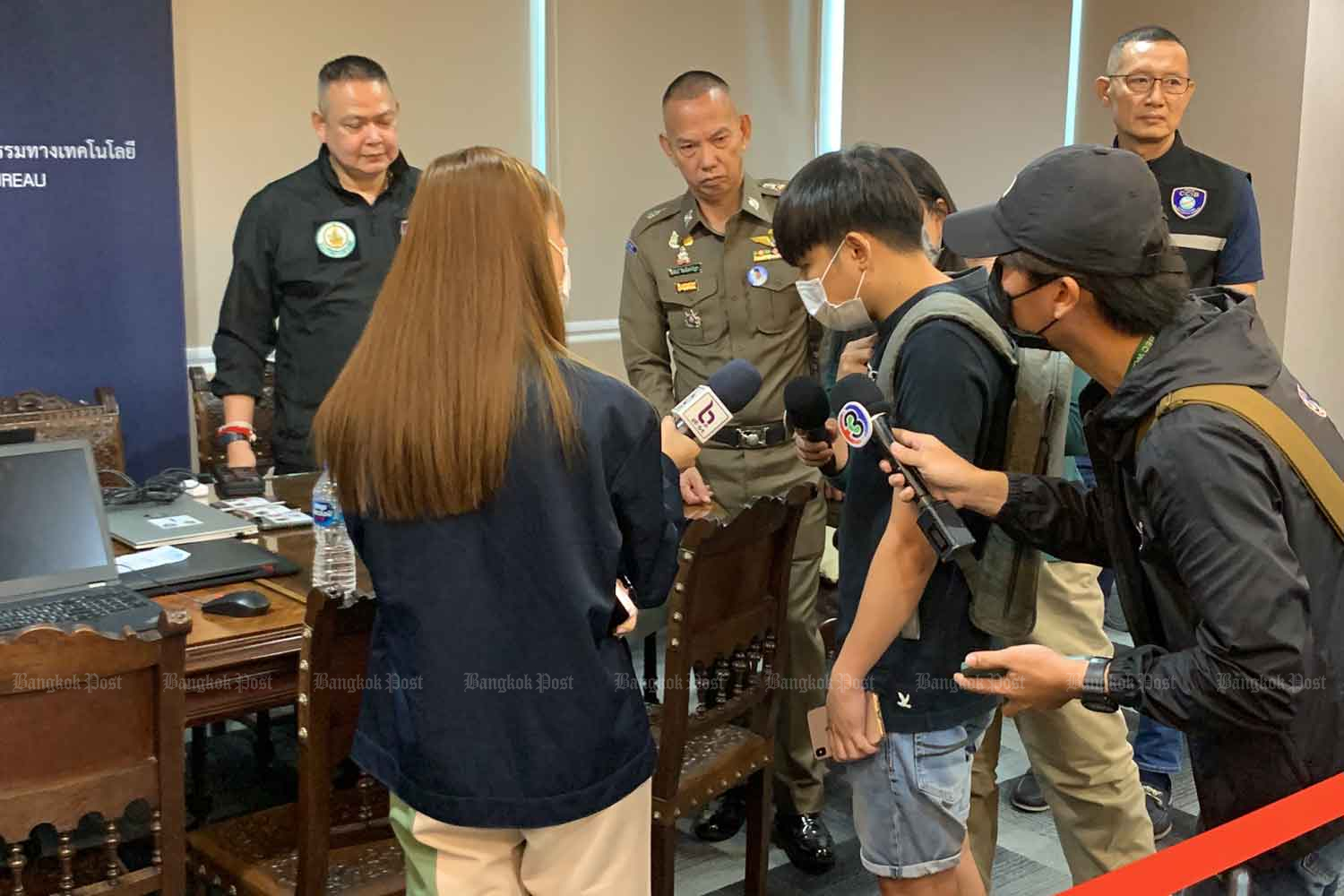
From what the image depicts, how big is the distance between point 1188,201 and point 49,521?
Result: 280 cm

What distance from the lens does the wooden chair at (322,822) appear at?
1.86 m

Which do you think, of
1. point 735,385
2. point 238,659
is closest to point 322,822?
point 238,659

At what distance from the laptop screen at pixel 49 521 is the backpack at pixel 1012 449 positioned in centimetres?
138

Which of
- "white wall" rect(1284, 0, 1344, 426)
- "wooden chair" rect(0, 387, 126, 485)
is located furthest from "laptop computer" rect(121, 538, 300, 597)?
"white wall" rect(1284, 0, 1344, 426)

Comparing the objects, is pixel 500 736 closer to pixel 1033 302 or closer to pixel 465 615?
pixel 465 615

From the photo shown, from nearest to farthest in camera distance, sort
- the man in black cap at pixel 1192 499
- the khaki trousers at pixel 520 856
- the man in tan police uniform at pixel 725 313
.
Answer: the man in black cap at pixel 1192 499 → the khaki trousers at pixel 520 856 → the man in tan police uniform at pixel 725 313

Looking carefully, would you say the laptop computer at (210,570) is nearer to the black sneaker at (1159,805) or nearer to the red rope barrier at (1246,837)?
the red rope barrier at (1246,837)

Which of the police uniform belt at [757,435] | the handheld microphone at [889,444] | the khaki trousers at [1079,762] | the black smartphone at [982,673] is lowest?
the khaki trousers at [1079,762]

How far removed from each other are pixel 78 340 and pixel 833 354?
2.40m

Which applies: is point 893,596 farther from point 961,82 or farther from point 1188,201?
point 961,82

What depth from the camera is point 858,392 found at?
173 cm

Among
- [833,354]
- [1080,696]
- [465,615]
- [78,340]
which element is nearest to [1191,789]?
[833,354]

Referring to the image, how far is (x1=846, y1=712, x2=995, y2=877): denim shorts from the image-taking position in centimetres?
182

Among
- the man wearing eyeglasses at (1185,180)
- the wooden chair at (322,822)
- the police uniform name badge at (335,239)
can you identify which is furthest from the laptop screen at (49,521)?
the man wearing eyeglasses at (1185,180)
